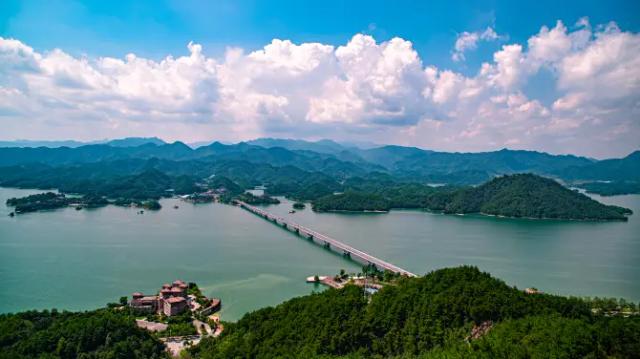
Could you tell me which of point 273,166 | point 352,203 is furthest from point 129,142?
point 352,203

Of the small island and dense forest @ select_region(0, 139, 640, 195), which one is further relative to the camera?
dense forest @ select_region(0, 139, 640, 195)

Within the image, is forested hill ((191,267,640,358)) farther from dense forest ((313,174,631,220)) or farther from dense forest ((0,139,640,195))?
dense forest ((0,139,640,195))

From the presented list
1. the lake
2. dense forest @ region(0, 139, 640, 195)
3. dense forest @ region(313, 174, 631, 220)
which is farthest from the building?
dense forest @ region(0, 139, 640, 195)

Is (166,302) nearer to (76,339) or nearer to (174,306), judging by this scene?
(174,306)

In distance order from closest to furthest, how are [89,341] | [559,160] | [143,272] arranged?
1. [89,341]
2. [143,272]
3. [559,160]

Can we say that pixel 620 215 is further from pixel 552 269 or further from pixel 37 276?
pixel 37 276

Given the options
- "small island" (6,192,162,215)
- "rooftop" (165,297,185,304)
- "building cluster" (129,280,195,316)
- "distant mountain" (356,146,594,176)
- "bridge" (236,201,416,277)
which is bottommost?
"building cluster" (129,280,195,316)

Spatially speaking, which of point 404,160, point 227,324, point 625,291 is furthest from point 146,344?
point 404,160
